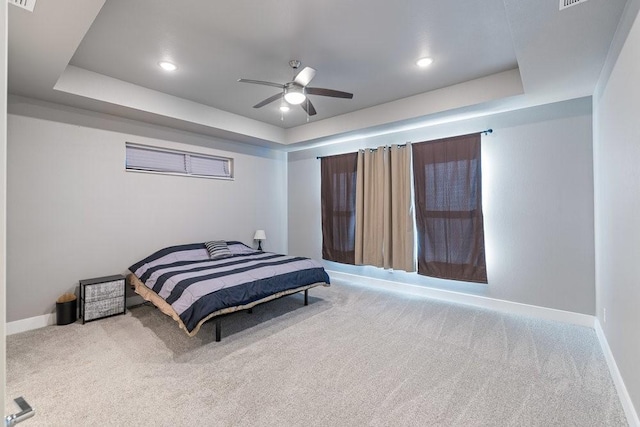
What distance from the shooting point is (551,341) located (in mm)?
2887

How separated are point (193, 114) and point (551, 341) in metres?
4.93

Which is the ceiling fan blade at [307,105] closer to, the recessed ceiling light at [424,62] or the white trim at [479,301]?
the recessed ceiling light at [424,62]

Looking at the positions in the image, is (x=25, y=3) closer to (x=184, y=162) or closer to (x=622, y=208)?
(x=184, y=162)

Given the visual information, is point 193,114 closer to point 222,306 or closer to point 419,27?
point 222,306

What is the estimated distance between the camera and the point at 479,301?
3955mm

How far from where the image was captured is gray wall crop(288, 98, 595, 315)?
3.29 meters

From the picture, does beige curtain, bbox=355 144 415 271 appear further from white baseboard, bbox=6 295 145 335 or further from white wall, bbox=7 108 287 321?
white baseboard, bbox=6 295 145 335

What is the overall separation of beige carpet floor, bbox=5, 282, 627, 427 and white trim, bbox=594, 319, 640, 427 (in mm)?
53

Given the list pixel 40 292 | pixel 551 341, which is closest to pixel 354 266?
pixel 551 341

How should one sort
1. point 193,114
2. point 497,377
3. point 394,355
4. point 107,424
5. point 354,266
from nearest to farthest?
point 107,424 < point 497,377 < point 394,355 < point 193,114 < point 354,266

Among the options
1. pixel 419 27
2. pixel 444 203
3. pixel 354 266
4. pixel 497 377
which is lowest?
pixel 497 377

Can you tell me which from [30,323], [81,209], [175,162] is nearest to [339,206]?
[175,162]

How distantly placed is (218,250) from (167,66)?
94.9 inches

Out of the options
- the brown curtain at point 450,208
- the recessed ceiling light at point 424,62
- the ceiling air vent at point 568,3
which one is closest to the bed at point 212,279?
the brown curtain at point 450,208
